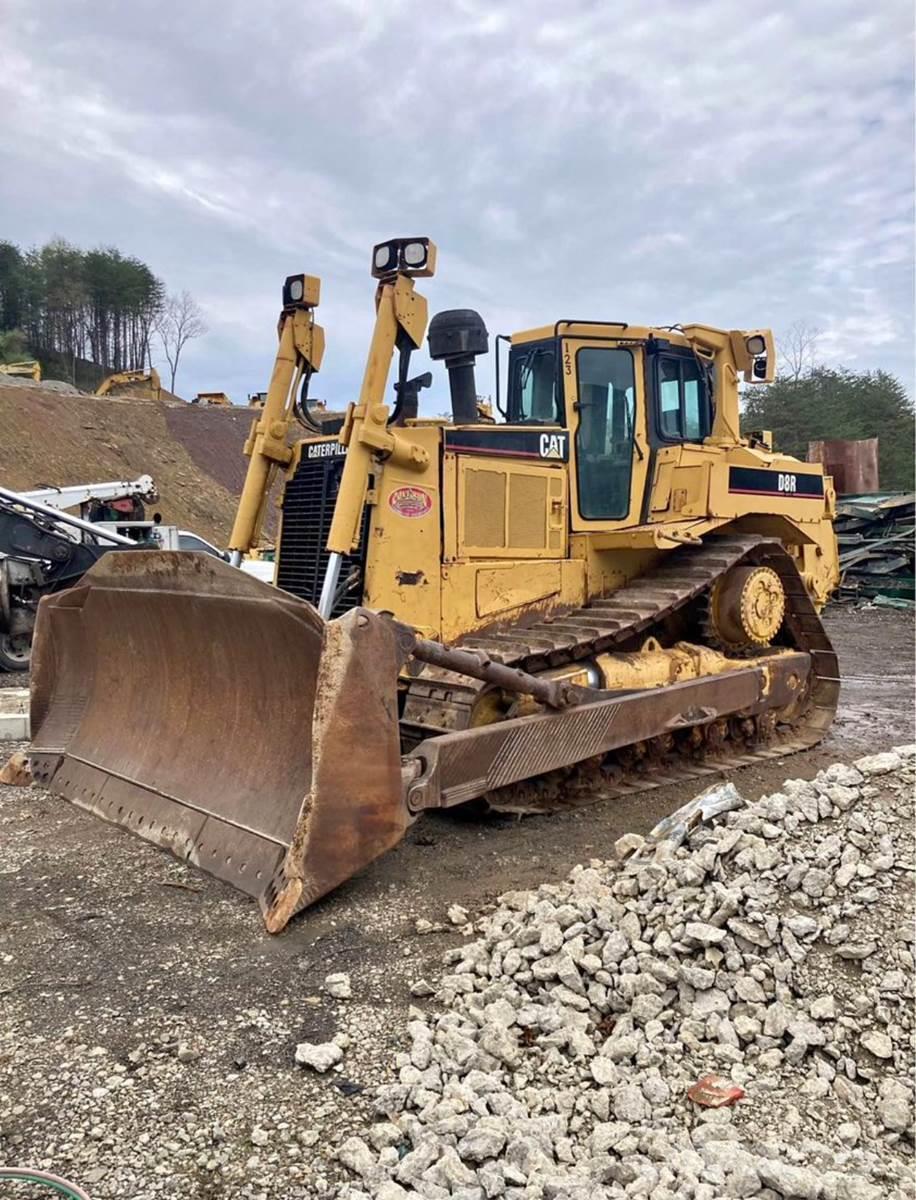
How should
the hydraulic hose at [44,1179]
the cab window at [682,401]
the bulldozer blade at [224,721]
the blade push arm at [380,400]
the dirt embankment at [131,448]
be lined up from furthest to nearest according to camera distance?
the dirt embankment at [131,448], the cab window at [682,401], the blade push arm at [380,400], the bulldozer blade at [224,721], the hydraulic hose at [44,1179]

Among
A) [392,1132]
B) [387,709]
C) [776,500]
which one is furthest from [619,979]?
[776,500]

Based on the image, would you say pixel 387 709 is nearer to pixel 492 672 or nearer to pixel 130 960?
pixel 492 672

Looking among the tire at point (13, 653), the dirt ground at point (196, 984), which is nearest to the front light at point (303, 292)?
the dirt ground at point (196, 984)

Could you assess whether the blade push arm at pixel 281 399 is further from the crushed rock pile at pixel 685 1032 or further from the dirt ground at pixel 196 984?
the crushed rock pile at pixel 685 1032

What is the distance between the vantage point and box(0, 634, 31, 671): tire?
10.4m

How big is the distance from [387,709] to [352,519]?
138cm

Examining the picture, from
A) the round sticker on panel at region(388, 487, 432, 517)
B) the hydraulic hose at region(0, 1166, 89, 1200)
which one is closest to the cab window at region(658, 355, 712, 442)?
the round sticker on panel at region(388, 487, 432, 517)

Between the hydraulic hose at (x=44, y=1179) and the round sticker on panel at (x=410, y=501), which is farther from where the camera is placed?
the round sticker on panel at (x=410, y=501)

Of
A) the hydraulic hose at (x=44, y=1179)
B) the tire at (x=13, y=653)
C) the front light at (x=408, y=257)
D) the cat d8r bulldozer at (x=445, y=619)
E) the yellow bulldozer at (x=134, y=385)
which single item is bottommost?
the hydraulic hose at (x=44, y=1179)

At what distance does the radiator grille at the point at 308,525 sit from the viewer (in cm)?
559

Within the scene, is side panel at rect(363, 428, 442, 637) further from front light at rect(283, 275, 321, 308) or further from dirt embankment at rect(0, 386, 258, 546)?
dirt embankment at rect(0, 386, 258, 546)

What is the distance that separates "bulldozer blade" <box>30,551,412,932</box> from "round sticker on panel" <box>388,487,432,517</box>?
1.14 metres

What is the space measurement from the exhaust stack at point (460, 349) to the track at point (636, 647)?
65.0 inches

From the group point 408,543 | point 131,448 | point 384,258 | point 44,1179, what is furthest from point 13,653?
point 131,448
